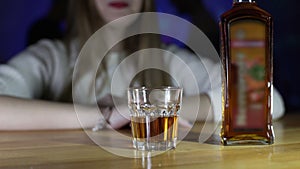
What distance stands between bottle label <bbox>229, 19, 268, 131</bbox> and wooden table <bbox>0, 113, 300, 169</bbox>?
0.06 m

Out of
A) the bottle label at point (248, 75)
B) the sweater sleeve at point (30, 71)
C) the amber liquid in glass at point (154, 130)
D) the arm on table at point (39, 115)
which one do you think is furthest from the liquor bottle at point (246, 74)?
the sweater sleeve at point (30, 71)

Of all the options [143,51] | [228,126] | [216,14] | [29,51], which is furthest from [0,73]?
[228,126]

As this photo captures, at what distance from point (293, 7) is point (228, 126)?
112 centimetres

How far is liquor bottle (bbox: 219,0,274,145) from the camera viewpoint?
84 centimetres

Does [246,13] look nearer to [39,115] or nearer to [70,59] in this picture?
[39,115]

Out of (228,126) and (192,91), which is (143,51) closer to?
(192,91)

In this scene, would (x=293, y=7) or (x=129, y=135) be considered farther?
(x=293, y=7)

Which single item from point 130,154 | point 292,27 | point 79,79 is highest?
point 292,27

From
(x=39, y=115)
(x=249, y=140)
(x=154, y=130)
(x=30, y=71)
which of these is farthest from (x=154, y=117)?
(x=30, y=71)

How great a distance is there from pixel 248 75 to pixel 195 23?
3.14 ft

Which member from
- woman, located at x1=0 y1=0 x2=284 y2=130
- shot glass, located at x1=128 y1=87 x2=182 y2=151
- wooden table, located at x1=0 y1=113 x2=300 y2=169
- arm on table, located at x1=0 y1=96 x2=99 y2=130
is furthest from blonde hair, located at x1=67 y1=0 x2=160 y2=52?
shot glass, located at x1=128 y1=87 x2=182 y2=151

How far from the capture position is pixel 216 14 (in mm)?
1799

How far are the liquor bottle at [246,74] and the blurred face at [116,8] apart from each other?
3.17 feet

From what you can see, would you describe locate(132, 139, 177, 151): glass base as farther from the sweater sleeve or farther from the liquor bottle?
the sweater sleeve
